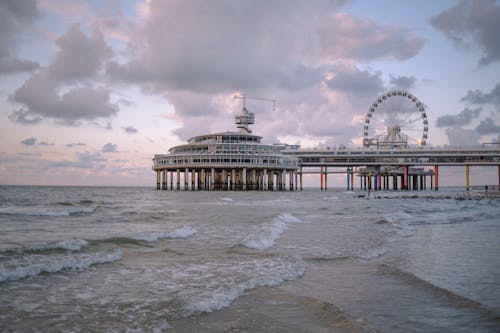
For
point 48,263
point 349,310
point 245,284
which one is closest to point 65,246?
point 48,263

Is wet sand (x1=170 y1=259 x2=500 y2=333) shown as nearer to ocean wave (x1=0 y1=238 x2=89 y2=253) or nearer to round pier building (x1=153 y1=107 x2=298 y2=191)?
ocean wave (x1=0 y1=238 x2=89 y2=253)

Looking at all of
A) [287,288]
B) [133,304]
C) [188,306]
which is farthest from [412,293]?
[133,304]

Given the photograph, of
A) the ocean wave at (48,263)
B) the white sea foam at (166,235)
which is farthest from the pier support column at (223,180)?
the ocean wave at (48,263)

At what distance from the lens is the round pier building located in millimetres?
72250

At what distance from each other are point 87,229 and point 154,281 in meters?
7.74

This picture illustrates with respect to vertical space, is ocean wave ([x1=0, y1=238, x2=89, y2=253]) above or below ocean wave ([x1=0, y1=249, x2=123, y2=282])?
above

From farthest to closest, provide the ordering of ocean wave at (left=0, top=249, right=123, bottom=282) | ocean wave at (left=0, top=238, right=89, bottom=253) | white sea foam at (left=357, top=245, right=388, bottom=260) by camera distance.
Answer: white sea foam at (left=357, top=245, right=388, bottom=260) < ocean wave at (left=0, top=238, right=89, bottom=253) < ocean wave at (left=0, top=249, right=123, bottom=282)

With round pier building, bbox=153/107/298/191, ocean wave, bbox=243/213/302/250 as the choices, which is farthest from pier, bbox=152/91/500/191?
ocean wave, bbox=243/213/302/250

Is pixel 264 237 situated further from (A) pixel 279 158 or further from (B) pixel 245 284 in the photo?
(A) pixel 279 158

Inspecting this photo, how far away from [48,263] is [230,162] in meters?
64.3

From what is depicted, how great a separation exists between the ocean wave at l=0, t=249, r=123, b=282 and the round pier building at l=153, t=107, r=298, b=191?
2464 inches

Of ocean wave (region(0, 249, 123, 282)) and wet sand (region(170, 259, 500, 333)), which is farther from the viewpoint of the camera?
ocean wave (region(0, 249, 123, 282))

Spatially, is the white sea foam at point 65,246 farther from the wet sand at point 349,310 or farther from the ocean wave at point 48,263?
the wet sand at point 349,310

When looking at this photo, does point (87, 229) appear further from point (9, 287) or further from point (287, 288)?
point (287, 288)
